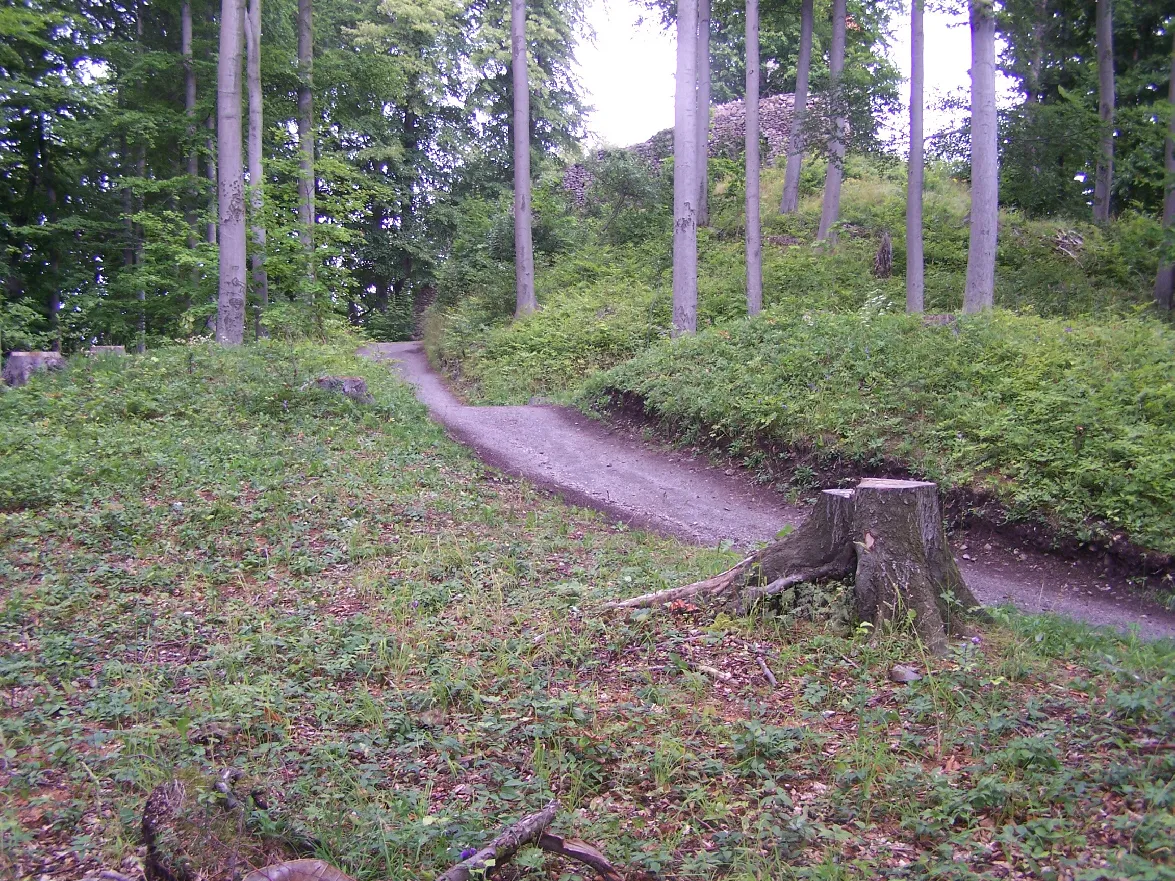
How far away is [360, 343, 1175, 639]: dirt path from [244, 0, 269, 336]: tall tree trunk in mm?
5122

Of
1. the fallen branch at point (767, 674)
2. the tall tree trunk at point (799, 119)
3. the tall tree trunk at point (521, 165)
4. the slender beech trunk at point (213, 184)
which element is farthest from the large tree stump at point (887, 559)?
the slender beech trunk at point (213, 184)

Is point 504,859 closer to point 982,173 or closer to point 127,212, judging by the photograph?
point 982,173

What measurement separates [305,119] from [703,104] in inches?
414

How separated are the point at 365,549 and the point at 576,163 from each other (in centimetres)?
2674

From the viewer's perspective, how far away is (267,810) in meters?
3.56

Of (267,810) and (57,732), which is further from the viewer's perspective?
(57,732)

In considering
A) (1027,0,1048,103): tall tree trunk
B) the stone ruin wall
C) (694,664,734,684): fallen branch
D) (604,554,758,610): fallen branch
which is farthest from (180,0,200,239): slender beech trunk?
(1027,0,1048,103): tall tree trunk

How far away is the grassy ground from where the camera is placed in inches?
130

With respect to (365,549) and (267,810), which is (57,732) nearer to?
(267,810)

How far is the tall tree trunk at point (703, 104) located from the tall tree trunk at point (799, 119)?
2.40m

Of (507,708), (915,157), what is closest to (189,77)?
(915,157)

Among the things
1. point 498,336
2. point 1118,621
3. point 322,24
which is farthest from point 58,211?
point 1118,621

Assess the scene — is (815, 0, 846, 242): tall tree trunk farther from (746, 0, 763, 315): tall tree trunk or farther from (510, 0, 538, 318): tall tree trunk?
(510, 0, 538, 318): tall tree trunk

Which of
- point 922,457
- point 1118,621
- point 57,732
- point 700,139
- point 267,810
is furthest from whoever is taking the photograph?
point 700,139
